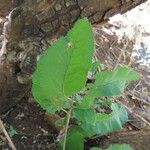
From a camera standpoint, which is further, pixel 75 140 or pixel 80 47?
pixel 75 140

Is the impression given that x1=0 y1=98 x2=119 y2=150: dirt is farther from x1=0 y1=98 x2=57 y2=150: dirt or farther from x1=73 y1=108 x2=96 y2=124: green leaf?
x1=73 y1=108 x2=96 y2=124: green leaf

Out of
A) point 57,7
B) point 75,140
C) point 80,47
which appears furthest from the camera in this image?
point 57,7

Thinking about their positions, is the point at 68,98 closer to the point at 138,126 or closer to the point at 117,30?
the point at 138,126

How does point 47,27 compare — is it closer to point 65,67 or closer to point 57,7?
point 57,7

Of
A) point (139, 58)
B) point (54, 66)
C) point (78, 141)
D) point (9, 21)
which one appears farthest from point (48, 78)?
point (139, 58)

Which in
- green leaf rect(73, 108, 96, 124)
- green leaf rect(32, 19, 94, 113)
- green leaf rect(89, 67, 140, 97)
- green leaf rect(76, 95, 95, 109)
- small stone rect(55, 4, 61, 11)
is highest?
small stone rect(55, 4, 61, 11)

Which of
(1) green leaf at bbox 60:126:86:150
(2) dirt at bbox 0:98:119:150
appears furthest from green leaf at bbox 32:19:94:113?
(2) dirt at bbox 0:98:119:150

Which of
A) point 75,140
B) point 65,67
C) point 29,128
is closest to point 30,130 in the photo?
point 29,128

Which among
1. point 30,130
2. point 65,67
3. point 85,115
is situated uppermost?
point 65,67
